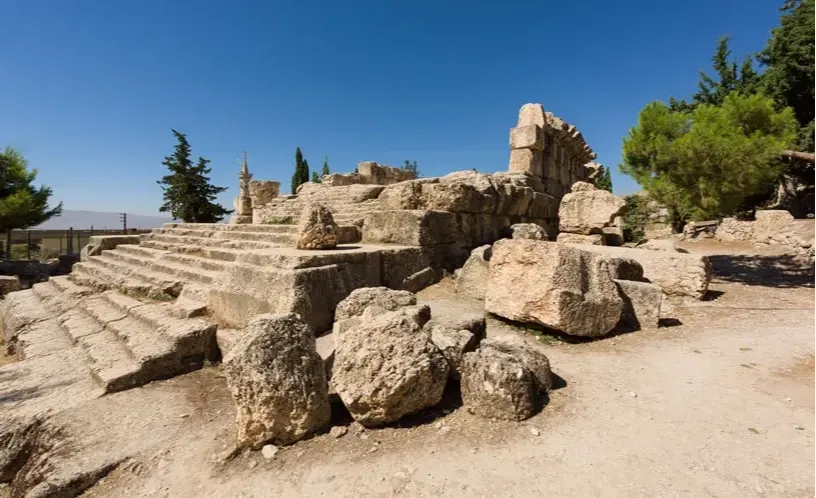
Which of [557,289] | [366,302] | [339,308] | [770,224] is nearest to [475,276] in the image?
[557,289]

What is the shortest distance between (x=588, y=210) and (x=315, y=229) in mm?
6485

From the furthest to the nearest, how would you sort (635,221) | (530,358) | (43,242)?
(43,242) < (635,221) < (530,358)

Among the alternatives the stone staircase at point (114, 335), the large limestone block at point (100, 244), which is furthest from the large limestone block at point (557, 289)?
the large limestone block at point (100, 244)

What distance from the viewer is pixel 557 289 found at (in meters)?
3.92

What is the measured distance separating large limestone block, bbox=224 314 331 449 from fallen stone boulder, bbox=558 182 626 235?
769 cm

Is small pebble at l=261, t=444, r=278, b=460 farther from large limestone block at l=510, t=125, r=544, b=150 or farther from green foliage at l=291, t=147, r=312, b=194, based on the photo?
green foliage at l=291, t=147, r=312, b=194

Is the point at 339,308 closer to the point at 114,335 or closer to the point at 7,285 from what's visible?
the point at 114,335

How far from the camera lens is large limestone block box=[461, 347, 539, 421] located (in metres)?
2.67

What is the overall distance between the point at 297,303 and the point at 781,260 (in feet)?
40.0

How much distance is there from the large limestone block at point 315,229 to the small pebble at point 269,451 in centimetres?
270

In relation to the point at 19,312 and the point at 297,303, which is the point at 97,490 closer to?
the point at 297,303

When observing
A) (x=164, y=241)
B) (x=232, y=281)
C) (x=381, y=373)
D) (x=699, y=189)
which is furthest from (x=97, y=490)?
(x=699, y=189)

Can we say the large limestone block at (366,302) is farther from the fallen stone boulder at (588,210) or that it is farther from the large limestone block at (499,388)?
the fallen stone boulder at (588,210)

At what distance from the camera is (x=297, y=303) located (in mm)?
3842
